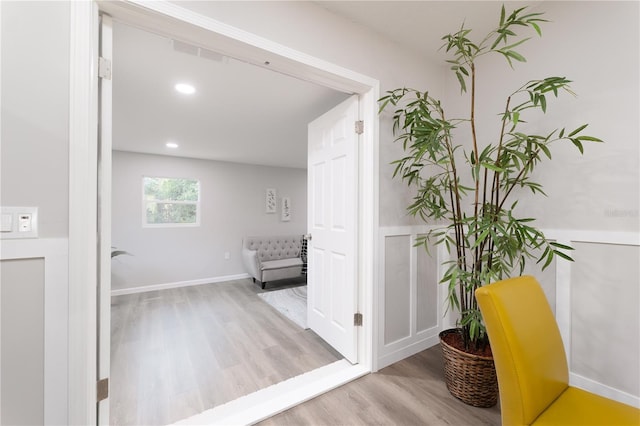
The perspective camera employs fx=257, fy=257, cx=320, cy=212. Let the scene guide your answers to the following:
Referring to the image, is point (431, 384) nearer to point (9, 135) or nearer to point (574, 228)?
point (574, 228)

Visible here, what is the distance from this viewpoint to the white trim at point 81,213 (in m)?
1.07

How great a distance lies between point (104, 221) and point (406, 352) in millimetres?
2240

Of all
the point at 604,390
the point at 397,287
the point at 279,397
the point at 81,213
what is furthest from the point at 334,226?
the point at 604,390

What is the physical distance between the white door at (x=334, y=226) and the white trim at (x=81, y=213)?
1.53 metres

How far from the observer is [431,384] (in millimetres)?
1770

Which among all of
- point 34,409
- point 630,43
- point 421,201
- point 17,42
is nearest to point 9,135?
point 17,42

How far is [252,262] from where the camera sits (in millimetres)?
4555

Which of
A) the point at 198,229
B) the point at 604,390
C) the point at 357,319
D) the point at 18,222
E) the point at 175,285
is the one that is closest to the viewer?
the point at 18,222

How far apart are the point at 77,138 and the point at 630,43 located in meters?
2.89

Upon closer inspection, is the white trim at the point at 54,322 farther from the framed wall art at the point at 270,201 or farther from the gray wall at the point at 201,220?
the framed wall art at the point at 270,201

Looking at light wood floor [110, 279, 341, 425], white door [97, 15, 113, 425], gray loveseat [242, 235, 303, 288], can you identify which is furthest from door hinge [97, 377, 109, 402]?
gray loveseat [242, 235, 303, 288]

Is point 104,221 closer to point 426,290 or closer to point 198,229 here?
point 426,290

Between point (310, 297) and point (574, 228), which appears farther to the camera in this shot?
point (310, 297)

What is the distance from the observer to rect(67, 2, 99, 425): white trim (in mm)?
1066
